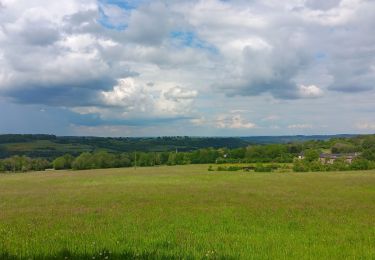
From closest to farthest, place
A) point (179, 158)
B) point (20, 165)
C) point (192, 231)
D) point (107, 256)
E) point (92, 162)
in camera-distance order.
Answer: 1. point (107, 256)
2. point (192, 231)
3. point (92, 162)
4. point (20, 165)
5. point (179, 158)

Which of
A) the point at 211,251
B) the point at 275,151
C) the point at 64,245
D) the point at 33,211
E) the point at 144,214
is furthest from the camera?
the point at 275,151

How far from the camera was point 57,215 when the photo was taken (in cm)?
1973

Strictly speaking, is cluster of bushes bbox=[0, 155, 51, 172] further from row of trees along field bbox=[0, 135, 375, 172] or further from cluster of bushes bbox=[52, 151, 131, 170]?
cluster of bushes bbox=[52, 151, 131, 170]

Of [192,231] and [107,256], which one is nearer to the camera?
[107,256]

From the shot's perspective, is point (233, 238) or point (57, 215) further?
point (57, 215)

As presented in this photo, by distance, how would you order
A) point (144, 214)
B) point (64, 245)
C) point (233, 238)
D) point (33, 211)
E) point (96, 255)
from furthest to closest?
point (33, 211), point (144, 214), point (233, 238), point (64, 245), point (96, 255)

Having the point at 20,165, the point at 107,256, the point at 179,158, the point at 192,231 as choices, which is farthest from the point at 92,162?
the point at 107,256

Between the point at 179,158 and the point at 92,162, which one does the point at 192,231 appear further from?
the point at 179,158

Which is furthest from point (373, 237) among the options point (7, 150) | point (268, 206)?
point (7, 150)

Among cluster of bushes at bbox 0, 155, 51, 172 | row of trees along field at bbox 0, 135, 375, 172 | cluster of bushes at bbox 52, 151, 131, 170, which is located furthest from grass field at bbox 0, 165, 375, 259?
cluster of bushes at bbox 0, 155, 51, 172

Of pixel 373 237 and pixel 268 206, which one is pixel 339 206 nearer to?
pixel 268 206

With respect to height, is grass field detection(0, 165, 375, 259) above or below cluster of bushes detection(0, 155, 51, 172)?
above

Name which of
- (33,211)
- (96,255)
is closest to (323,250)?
(96,255)

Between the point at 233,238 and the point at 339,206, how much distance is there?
11161 millimetres
